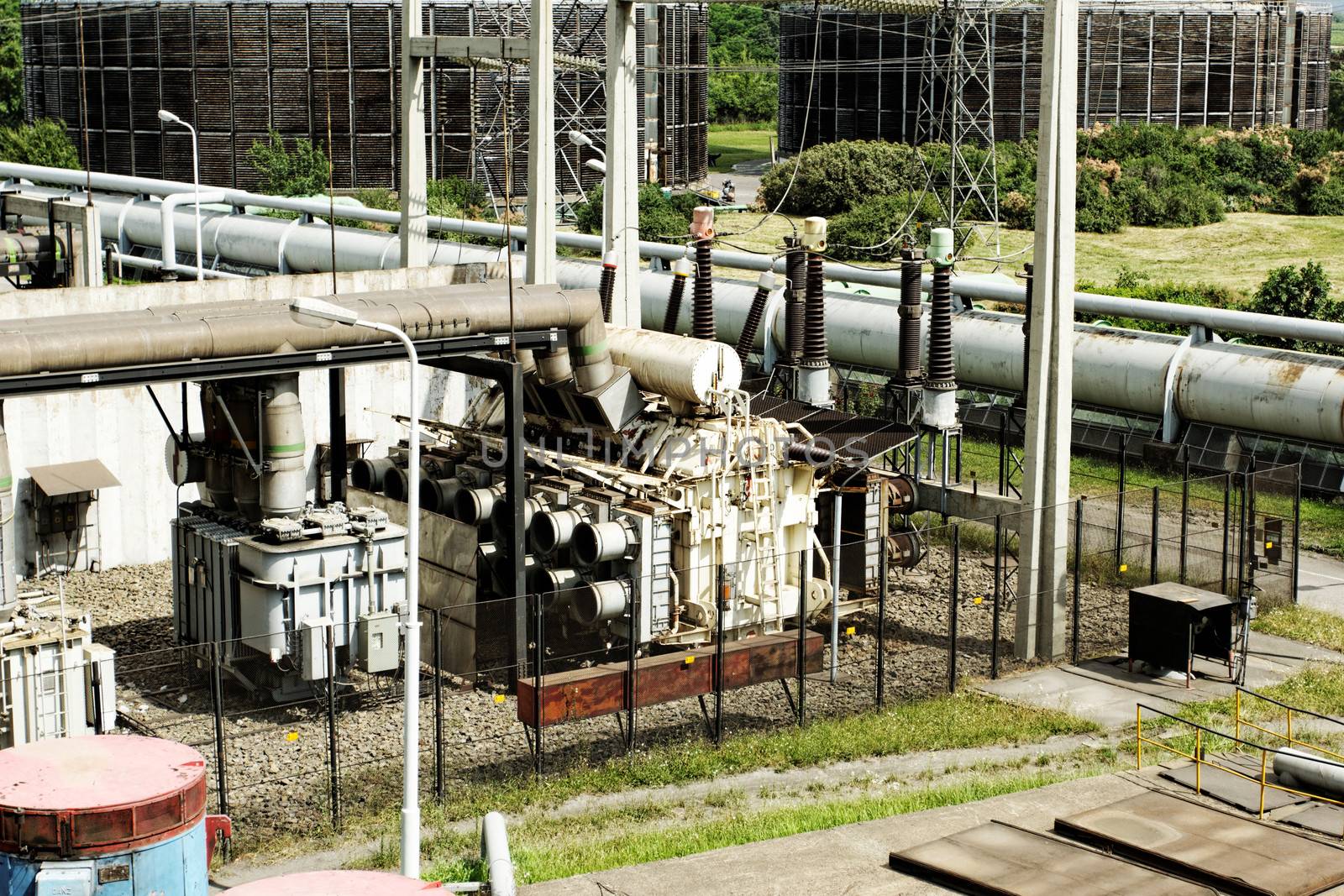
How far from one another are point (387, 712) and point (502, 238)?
27472 millimetres

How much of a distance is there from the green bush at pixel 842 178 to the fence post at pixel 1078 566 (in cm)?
4132

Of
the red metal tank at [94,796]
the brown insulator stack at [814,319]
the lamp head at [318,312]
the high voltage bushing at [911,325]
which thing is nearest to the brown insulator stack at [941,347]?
the high voltage bushing at [911,325]

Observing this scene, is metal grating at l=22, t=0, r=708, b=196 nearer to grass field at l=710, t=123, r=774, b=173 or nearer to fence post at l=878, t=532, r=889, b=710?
grass field at l=710, t=123, r=774, b=173

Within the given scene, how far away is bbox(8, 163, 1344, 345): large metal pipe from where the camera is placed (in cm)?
3466

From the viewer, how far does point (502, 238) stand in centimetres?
4791

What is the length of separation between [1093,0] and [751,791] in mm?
62917

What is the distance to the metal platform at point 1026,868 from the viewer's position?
1691 cm

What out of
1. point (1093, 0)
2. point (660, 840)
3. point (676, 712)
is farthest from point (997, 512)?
point (1093, 0)

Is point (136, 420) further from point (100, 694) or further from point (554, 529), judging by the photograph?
point (100, 694)

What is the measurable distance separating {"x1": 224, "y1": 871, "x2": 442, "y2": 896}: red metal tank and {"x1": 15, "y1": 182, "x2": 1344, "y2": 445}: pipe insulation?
1771 centimetres

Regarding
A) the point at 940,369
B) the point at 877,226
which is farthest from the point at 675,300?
the point at 877,226

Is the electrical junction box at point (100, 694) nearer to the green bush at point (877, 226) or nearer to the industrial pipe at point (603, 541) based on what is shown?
the industrial pipe at point (603, 541)

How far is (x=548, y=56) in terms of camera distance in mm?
27547

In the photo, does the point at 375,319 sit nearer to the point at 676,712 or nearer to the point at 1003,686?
the point at 676,712
